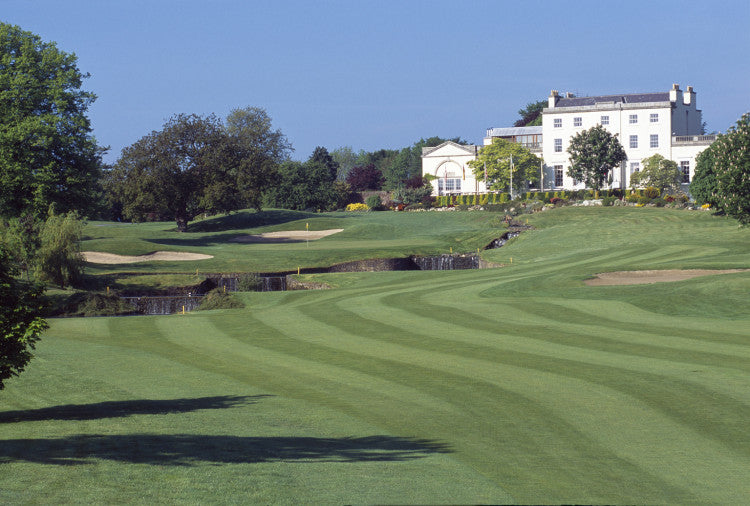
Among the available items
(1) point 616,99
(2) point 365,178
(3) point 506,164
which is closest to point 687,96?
(1) point 616,99

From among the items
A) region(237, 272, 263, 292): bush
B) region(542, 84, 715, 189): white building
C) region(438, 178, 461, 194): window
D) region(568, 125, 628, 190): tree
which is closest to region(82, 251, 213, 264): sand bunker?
region(237, 272, 263, 292): bush

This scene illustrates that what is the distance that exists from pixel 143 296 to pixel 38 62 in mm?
20775

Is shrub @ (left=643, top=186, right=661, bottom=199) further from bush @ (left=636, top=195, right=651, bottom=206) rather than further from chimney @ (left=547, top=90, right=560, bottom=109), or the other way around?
chimney @ (left=547, top=90, right=560, bottom=109)

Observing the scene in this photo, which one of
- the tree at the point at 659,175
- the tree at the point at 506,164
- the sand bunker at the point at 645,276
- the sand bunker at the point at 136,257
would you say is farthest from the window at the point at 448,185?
the sand bunker at the point at 645,276

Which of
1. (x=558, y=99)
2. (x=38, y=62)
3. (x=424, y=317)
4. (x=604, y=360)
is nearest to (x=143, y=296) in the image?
(x=38, y=62)

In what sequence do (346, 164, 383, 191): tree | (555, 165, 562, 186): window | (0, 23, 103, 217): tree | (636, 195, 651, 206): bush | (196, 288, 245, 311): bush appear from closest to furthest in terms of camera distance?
1. (196, 288, 245, 311): bush
2. (0, 23, 103, 217): tree
3. (636, 195, 651, 206): bush
4. (555, 165, 562, 186): window
5. (346, 164, 383, 191): tree

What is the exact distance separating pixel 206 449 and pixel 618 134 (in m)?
111

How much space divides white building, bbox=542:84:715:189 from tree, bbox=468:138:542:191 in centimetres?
408

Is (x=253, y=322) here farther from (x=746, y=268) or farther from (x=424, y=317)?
(x=746, y=268)

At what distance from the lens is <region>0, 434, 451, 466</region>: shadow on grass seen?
10.5 meters

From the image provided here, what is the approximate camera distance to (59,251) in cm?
4634

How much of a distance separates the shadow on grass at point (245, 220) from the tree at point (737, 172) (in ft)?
Result: 153

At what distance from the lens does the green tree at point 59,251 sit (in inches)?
1799

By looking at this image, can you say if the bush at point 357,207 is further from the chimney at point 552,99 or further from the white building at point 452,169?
the chimney at point 552,99
